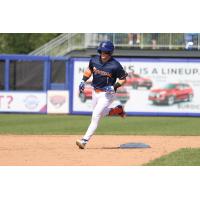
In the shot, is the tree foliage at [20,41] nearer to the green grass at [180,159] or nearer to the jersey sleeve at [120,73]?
the jersey sleeve at [120,73]

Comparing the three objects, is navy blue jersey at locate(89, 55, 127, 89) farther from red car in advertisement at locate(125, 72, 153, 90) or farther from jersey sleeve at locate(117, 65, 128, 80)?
red car in advertisement at locate(125, 72, 153, 90)

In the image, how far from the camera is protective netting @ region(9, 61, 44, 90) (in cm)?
3278

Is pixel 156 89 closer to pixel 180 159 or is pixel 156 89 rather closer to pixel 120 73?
pixel 120 73

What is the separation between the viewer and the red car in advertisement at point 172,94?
30719 mm

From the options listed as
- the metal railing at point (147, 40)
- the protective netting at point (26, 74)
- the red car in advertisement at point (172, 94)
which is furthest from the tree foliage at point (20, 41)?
the red car in advertisement at point (172, 94)

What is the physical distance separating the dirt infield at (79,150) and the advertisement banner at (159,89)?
510 inches

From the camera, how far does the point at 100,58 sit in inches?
523

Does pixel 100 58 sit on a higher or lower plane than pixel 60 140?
higher

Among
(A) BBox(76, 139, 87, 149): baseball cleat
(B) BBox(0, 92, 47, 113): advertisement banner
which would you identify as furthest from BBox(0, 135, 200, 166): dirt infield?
(B) BBox(0, 92, 47, 113): advertisement banner

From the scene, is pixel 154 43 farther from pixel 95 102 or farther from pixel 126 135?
pixel 95 102

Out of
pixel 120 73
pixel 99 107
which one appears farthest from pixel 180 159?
pixel 120 73

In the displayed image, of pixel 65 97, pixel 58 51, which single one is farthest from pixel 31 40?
pixel 65 97

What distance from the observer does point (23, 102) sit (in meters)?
31.9

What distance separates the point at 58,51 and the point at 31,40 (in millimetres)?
14093
